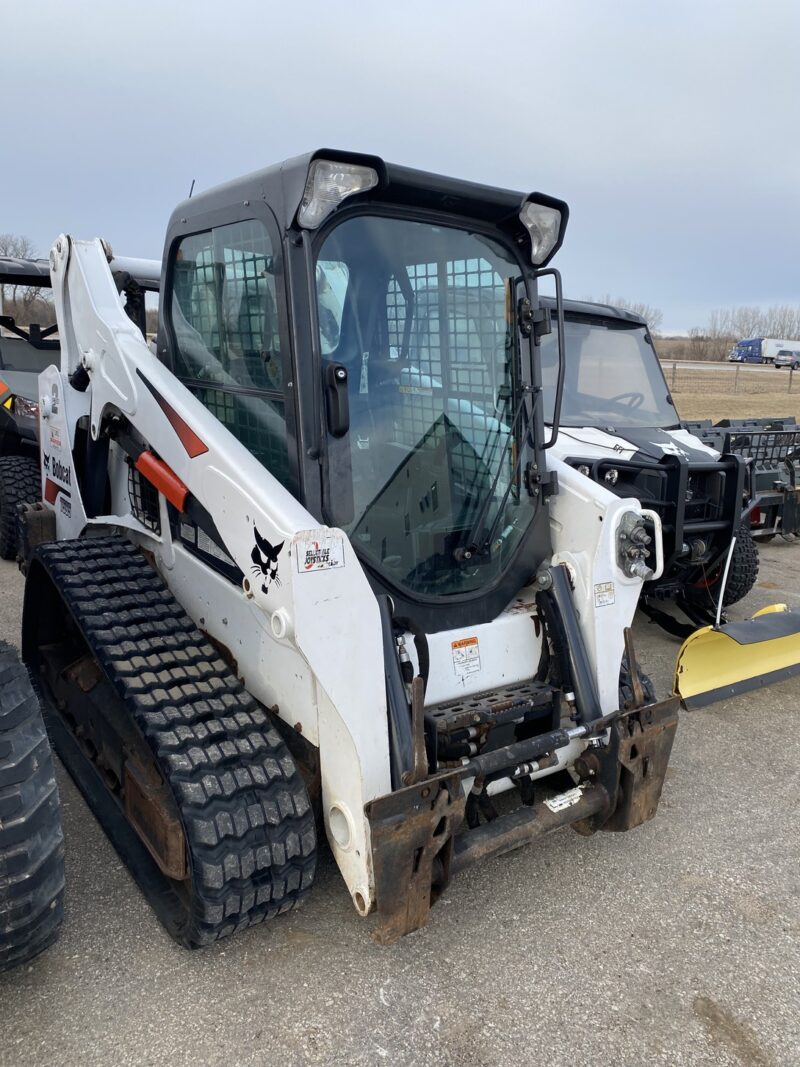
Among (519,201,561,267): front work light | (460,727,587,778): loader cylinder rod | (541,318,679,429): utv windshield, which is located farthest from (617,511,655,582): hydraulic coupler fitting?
(541,318,679,429): utv windshield

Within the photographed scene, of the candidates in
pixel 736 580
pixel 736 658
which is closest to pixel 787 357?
pixel 736 580

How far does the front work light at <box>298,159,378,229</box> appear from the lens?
96.7 inches

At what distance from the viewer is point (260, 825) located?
247 centimetres

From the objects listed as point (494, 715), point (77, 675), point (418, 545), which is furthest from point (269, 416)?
point (77, 675)

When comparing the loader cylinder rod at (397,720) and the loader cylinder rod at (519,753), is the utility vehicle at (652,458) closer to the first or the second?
the loader cylinder rod at (519,753)

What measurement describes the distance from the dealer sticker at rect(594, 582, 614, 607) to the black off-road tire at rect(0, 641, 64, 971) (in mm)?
1939

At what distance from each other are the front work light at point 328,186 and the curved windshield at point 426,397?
140 millimetres

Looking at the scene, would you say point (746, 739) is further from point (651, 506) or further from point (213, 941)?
point (213, 941)

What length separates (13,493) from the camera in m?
6.54

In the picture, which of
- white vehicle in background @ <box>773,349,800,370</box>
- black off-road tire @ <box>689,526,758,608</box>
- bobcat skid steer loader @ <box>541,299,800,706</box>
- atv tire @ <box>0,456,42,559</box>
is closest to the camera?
bobcat skid steer loader @ <box>541,299,800,706</box>

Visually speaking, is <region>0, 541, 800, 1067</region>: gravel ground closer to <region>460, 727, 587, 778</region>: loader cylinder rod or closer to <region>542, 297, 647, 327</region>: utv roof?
<region>460, 727, 587, 778</region>: loader cylinder rod

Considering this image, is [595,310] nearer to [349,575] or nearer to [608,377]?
[608,377]

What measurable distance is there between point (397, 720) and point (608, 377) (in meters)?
4.52

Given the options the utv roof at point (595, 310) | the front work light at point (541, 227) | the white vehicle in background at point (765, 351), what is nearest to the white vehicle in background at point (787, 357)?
the white vehicle in background at point (765, 351)
